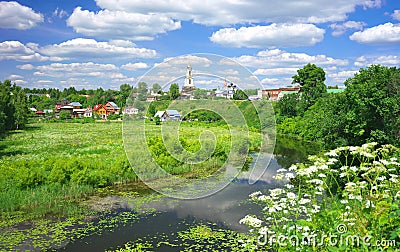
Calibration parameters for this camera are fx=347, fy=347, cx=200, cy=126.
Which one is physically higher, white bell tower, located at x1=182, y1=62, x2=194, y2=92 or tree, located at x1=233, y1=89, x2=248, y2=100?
white bell tower, located at x1=182, y1=62, x2=194, y2=92

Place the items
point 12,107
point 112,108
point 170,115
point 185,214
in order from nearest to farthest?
point 170,115 < point 185,214 < point 12,107 < point 112,108

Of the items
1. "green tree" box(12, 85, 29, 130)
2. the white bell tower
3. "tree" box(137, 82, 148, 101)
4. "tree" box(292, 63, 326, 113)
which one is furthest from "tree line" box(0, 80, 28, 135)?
"tree" box(292, 63, 326, 113)

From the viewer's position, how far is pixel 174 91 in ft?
28.8

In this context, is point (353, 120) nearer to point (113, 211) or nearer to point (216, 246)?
point (216, 246)

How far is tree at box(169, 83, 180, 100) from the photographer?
8633 mm

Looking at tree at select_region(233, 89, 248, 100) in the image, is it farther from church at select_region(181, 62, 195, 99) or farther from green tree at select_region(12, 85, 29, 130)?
green tree at select_region(12, 85, 29, 130)

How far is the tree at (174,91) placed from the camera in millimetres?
8633

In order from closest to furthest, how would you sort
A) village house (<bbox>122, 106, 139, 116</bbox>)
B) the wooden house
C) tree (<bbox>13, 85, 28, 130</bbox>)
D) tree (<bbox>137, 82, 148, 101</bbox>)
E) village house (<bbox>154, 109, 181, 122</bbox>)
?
1. tree (<bbox>137, 82, 148, 101</bbox>)
2. village house (<bbox>122, 106, 139, 116</bbox>)
3. village house (<bbox>154, 109, 181, 122</bbox>)
4. tree (<bbox>13, 85, 28, 130</bbox>)
5. the wooden house

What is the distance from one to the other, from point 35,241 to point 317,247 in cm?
729

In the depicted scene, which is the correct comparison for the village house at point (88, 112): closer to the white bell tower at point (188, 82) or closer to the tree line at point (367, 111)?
the tree line at point (367, 111)

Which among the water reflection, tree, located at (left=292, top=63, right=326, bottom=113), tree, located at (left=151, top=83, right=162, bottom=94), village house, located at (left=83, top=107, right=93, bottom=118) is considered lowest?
the water reflection

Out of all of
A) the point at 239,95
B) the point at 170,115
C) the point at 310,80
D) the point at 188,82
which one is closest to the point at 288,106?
the point at 310,80

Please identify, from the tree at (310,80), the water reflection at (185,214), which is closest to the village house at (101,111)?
the tree at (310,80)

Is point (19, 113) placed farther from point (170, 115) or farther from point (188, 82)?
point (188, 82)
